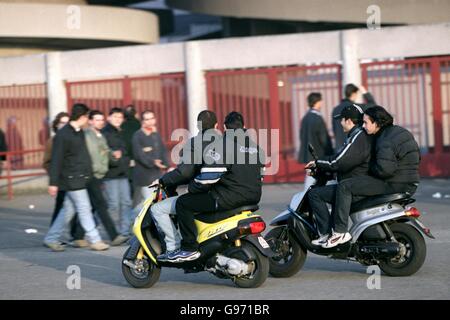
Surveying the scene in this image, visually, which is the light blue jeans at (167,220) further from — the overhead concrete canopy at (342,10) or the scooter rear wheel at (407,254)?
the overhead concrete canopy at (342,10)

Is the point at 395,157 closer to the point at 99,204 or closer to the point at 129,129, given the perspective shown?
the point at 99,204

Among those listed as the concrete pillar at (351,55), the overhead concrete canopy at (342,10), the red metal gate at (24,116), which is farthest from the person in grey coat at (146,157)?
the overhead concrete canopy at (342,10)

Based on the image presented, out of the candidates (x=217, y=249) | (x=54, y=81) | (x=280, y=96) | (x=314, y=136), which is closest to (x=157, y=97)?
(x=54, y=81)

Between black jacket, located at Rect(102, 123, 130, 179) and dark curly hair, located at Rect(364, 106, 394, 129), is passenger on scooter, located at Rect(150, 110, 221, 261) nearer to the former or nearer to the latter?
dark curly hair, located at Rect(364, 106, 394, 129)

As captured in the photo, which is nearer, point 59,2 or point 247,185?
point 247,185

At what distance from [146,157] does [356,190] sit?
4225mm

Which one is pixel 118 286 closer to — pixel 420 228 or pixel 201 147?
pixel 201 147

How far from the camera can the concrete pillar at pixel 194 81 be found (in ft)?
74.2

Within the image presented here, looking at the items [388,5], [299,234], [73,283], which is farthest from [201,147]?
[388,5]

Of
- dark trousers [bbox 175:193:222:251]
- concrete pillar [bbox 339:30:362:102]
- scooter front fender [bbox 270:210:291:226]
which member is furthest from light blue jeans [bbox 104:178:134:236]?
concrete pillar [bbox 339:30:362:102]

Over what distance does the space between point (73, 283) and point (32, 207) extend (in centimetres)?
948

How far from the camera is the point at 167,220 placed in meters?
9.62
